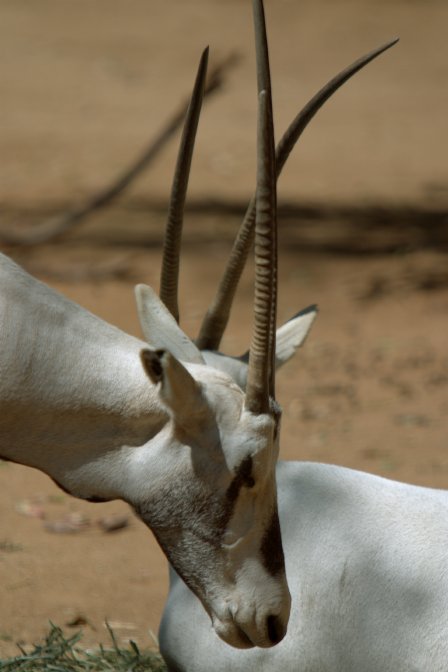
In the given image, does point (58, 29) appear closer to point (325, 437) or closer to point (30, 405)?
point (325, 437)

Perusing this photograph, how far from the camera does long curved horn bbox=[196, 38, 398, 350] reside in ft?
10.6

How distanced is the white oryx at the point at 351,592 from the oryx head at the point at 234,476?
1.10 feet

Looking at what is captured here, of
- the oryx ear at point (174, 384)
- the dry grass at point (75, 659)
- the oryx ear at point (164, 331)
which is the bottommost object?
the dry grass at point (75, 659)

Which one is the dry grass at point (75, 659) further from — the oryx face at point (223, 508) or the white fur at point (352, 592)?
the oryx face at point (223, 508)

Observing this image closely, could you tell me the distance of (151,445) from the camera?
101 inches

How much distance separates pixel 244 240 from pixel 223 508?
1085mm

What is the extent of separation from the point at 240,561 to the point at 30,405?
53 cm

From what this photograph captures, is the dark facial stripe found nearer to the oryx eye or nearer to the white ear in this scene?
the oryx eye

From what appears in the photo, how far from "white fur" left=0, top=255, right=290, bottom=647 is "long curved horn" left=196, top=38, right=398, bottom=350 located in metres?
0.84

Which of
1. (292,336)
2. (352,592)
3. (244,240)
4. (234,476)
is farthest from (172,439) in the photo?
(292,336)

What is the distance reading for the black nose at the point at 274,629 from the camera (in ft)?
8.65

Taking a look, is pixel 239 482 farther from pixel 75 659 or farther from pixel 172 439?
pixel 75 659

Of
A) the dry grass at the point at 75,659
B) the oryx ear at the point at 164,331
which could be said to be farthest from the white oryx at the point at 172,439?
the dry grass at the point at 75,659

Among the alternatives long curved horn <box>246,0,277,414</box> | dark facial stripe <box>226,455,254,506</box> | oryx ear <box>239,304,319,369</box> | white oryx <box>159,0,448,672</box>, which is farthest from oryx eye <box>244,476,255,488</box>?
oryx ear <box>239,304,319,369</box>
